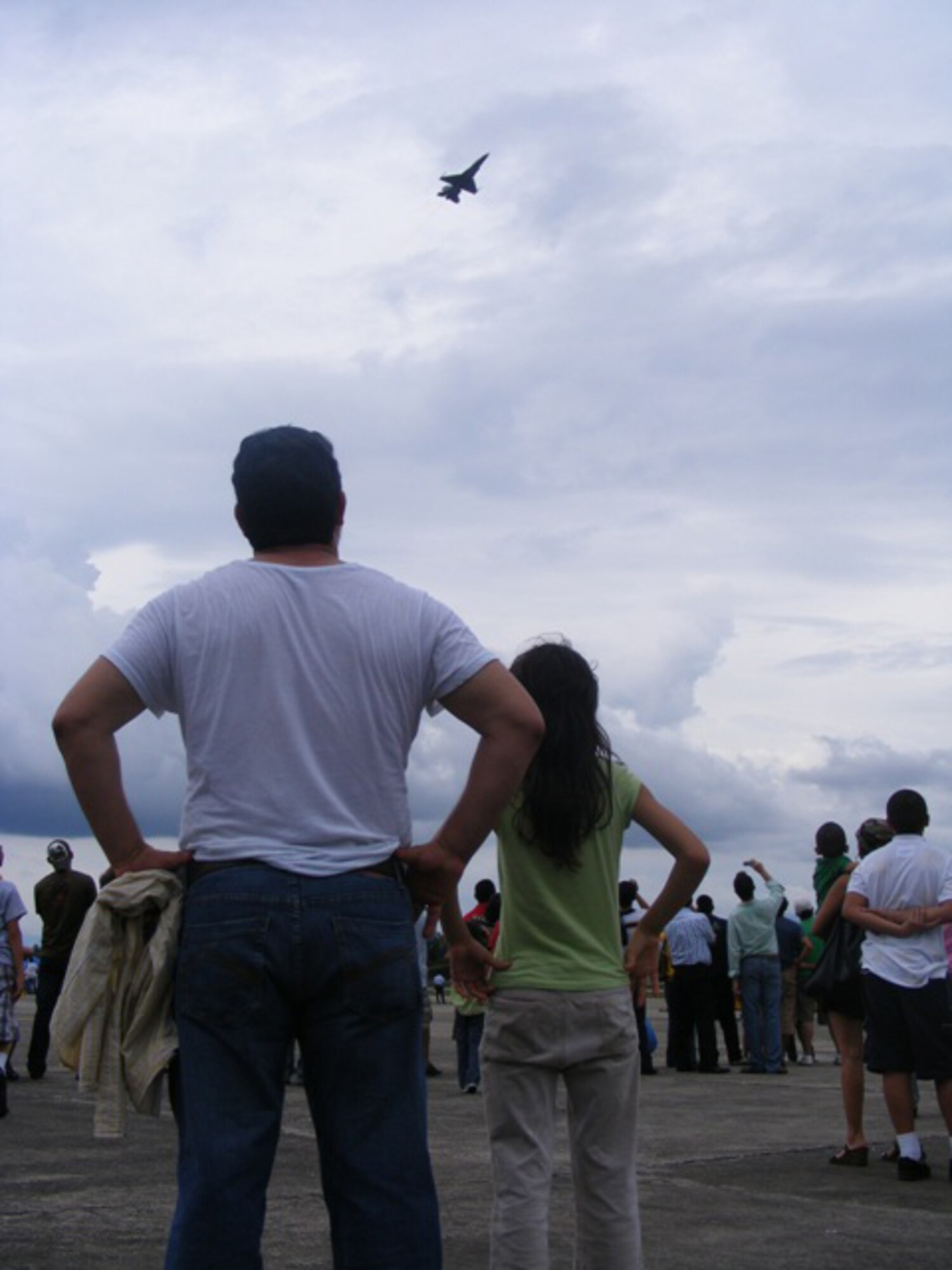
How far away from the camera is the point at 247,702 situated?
3.27m

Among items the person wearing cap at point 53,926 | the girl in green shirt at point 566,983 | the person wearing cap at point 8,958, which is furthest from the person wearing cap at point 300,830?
the person wearing cap at point 53,926

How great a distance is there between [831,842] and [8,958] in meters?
5.59

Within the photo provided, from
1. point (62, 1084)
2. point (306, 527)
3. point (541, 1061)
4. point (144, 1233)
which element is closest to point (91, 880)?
point (62, 1084)

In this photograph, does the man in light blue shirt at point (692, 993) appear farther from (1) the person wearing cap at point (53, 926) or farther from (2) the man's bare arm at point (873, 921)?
(2) the man's bare arm at point (873, 921)

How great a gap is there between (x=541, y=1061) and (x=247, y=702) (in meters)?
1.71

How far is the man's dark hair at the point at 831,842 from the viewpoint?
10.9 metres

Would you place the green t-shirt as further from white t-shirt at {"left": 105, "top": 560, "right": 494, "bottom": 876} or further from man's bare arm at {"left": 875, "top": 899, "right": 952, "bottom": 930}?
man's bare arm at {"left": 875, "top": 899, "right": 952, "bottom": 930}

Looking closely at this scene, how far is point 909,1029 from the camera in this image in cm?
851

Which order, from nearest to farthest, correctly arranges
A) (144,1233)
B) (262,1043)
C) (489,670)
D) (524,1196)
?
(262,1043), (489,670), (524,1196), (144,1233)

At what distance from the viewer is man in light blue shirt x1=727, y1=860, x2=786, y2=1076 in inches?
638

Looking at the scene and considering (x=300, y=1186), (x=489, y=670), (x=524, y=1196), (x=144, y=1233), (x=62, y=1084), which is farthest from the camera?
(x=62, y=1084)

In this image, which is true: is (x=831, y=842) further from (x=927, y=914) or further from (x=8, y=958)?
(x=8, y=958)

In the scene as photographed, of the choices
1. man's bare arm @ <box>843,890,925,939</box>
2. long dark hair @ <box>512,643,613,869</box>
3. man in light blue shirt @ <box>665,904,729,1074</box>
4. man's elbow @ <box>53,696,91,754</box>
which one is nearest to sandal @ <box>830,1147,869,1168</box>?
man's bare arm @ <box>843,890,925,939</box>

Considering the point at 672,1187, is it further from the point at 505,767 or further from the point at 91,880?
the point at 91,880
